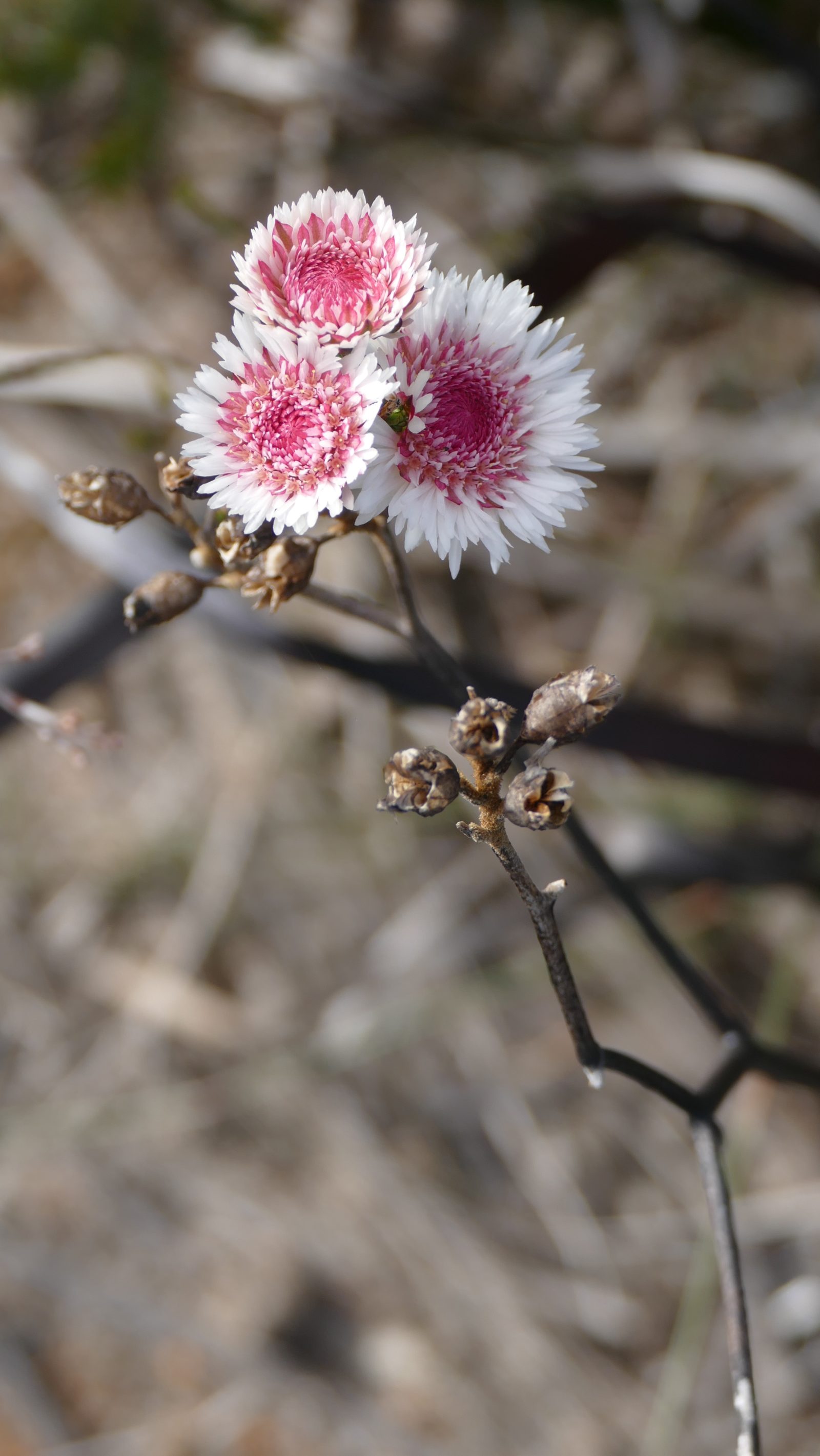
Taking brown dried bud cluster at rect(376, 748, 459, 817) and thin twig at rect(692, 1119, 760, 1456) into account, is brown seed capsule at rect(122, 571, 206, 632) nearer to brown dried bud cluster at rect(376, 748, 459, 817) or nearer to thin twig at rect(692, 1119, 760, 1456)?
brown dried bud cluster at rect(376, 748, 459, 817)

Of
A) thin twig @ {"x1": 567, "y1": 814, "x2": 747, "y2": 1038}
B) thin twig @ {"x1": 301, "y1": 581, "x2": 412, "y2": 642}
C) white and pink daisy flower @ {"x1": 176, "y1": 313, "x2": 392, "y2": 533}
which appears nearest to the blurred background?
thin twig @ {"x1": 567, "y1": 814, "x2": 747, "y2": 1038}

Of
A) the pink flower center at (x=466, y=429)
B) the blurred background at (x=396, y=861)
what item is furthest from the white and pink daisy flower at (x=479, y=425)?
the blurred background at (x=396, y=861)

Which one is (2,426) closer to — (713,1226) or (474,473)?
(474,473)

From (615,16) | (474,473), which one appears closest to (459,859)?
(474,473)

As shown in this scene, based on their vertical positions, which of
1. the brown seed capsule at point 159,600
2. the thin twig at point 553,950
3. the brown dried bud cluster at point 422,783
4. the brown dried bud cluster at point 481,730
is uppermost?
the brown seed capsule at point 159,600

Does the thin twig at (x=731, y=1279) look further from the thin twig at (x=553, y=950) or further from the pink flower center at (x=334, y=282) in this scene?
the pink flower center at (x=334, y=282)

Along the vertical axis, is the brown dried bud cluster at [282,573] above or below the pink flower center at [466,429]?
below
